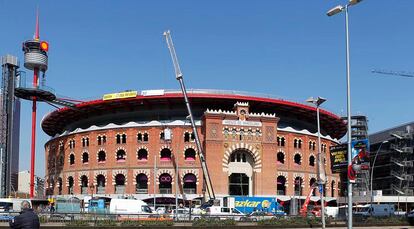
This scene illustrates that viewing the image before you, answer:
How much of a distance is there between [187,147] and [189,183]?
221 inches

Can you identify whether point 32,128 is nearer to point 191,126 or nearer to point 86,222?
point 191,126

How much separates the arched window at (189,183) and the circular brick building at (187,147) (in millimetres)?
156

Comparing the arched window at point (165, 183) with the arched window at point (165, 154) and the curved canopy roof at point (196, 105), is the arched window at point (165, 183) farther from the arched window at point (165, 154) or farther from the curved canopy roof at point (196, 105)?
the curved canopy roof at point (196, 105)

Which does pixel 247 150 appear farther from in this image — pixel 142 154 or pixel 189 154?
pixel 142 154

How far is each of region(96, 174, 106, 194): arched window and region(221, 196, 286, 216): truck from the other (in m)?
23.5

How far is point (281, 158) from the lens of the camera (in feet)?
278

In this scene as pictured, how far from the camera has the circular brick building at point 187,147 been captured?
78312mm

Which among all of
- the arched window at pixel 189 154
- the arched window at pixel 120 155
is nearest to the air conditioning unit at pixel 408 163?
the arched window at pixel 189 154

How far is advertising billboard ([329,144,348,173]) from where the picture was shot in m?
28.5

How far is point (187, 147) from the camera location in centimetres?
8062

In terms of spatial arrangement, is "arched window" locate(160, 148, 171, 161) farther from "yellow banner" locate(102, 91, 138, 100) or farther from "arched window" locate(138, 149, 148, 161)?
"yellow banner" locate(102, 91, 138, 100)

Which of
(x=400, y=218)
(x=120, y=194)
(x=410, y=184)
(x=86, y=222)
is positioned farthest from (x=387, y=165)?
(x=86, y=222)

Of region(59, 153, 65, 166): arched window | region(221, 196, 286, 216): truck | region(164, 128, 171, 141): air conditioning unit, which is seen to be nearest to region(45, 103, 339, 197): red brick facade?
region(164, 128, 171, 141): air conditioning unit

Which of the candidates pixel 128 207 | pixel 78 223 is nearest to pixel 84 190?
pixel 128 207
